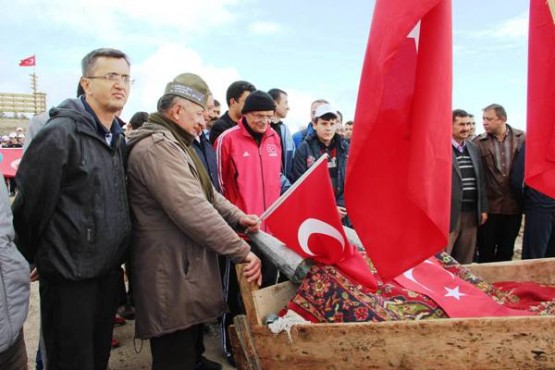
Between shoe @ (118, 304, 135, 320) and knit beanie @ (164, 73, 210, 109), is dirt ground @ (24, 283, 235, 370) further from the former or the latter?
knit beanie @ (164, 73, 210, 109)

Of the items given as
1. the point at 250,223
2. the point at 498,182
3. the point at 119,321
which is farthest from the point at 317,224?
the point at 498,182

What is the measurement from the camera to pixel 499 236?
557cm

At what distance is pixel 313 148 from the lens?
4.65 meters

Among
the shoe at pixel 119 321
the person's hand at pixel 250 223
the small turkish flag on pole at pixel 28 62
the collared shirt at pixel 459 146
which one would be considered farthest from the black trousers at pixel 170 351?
the small turkish flag on pole at pixel 28 62

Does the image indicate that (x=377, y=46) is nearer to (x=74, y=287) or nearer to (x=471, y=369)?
(x=471, y=369)

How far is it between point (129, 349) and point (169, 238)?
1.93m

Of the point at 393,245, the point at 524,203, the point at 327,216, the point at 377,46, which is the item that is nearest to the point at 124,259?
the point at 327,216

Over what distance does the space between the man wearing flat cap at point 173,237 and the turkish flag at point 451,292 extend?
104 centimetres

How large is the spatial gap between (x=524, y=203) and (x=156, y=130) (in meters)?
4.55

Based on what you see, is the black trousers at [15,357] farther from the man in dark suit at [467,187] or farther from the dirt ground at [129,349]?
the man in dark suit at [467,187]

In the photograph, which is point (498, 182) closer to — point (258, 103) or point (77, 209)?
point (258, 103)

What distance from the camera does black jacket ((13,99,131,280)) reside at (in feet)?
6.72

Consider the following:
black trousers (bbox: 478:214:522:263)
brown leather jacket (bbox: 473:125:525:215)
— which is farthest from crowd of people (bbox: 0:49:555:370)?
black trousers (bbox: 478:214:522:263)

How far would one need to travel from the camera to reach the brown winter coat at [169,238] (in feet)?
7.48
